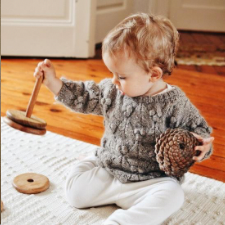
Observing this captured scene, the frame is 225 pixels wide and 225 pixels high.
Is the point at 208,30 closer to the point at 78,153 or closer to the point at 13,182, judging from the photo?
the point at 78,153

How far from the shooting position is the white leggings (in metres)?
0.79

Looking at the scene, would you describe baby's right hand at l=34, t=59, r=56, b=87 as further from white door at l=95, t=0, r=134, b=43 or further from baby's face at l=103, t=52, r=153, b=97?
white door at l=95, t=0, r=134, b=43

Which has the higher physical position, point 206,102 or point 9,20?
point 9,20

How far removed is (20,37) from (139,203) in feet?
4.58

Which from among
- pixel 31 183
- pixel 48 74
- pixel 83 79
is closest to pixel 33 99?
pixel 48 74

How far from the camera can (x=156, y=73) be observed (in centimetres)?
84

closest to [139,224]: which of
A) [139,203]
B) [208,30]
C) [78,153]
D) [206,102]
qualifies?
[139,203]

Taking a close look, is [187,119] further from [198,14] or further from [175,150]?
[198,14]

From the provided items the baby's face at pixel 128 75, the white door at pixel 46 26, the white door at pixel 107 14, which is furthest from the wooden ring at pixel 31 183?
the white door at pixel 107 14

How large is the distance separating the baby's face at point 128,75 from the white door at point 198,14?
219cm

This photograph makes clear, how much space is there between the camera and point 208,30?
3.02 meters

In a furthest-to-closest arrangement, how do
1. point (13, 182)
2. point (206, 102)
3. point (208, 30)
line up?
point (208, 30) < point (206, 102) < point (13, 182)

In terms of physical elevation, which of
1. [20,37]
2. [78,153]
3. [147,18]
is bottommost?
[78,153]

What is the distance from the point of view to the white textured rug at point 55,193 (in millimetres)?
825
